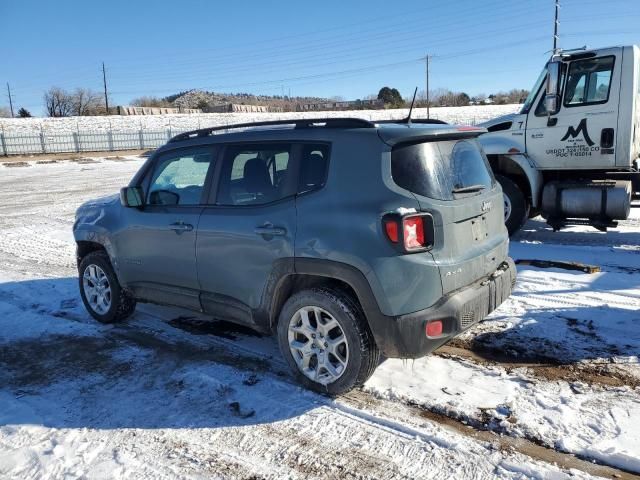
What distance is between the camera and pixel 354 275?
3377mm

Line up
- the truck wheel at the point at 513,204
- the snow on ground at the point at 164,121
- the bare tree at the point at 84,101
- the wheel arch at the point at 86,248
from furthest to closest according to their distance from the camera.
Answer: the bare tree at the point at 84,101
the snow on ground at the point at 164,121
the truck wheel at the point at 513,204
the wheel arch at the point at 86,248

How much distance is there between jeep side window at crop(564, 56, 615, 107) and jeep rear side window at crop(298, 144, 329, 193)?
18.9 ft

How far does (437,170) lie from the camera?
354cm

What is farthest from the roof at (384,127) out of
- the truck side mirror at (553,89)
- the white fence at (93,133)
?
the white fence at (93,133)

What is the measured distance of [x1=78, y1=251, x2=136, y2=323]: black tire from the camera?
521cm

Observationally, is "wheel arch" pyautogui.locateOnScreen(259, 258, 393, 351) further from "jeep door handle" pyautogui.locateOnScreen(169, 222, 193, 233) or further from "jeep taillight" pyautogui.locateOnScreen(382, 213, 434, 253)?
"jeep door handle" pyautogui.locateOnScreen(169, 222, 193, 233)

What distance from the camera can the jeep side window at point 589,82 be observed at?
761 cm

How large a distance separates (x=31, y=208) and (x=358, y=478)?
13.4 metres

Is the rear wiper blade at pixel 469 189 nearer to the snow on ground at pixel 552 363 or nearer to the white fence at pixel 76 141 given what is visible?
the snow on ground at pixel 552 363

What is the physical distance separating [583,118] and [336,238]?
6019mm

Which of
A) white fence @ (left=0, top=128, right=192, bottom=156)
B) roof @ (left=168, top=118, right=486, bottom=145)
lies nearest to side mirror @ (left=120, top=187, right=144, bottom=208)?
roof @ (left=168, top=118, right=486, bottom=145)

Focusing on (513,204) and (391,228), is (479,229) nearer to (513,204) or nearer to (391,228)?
(391,228)

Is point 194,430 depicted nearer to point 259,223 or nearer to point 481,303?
point 259,223

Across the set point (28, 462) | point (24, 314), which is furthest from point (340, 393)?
point (24, 314)
